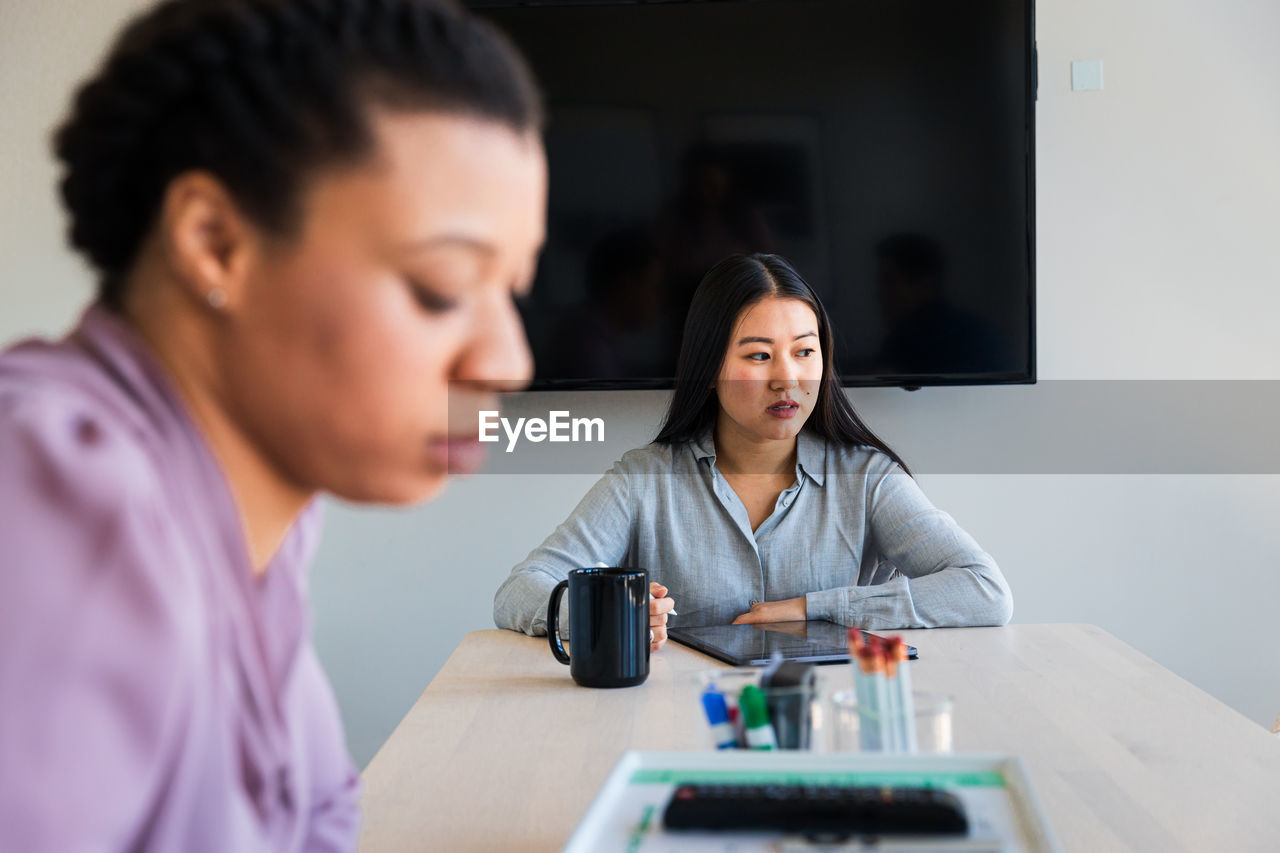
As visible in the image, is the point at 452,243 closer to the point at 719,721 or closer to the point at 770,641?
the point at 719,721

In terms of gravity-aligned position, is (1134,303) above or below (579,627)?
above

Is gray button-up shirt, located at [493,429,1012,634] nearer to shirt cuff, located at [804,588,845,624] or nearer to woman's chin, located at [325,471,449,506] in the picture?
shirt cuff, located at [804,588,845,624]

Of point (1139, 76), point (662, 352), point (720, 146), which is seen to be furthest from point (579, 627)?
point (1139, 76)

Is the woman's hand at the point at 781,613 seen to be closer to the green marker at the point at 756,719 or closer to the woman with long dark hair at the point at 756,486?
the woman with long dark hair at the point at 756,486

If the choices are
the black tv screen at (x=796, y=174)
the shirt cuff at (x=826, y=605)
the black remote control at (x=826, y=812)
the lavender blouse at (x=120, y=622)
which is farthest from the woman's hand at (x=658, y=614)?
the black tv screen at (x=796, y=174)

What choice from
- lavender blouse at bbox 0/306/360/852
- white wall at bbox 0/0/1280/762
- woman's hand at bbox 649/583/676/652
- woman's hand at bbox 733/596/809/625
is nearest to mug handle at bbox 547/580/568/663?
woman's hand at bbox 649/583/676/652

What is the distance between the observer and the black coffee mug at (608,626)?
1.17 metres

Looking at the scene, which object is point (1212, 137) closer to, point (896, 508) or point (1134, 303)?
point (1134, 303)

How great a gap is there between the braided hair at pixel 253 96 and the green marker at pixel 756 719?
48 cm

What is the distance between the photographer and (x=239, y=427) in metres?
0.43

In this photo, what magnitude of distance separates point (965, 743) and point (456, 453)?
0.71 meters

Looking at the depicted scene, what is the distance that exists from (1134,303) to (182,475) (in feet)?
7.95

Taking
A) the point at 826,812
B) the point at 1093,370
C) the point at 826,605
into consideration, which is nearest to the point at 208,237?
the point at 826,812

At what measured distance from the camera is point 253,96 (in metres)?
0.40
